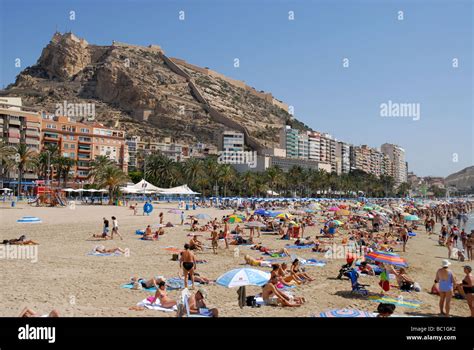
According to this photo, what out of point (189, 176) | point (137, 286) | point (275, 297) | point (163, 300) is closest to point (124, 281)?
point (137, 286)

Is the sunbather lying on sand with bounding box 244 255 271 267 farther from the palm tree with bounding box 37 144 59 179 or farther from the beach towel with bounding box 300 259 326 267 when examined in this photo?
the palm tree with bounding box 37 144 59 179

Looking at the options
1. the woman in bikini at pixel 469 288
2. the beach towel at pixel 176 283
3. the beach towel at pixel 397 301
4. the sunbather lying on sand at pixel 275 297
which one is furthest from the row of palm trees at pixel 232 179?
the woman in bikini at pixel 469 288

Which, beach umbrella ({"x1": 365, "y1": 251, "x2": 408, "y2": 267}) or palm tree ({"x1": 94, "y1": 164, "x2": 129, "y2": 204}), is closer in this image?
beach umbrella ({"x1": 365, "y1": 251, "x2": 408, "y2": 267})

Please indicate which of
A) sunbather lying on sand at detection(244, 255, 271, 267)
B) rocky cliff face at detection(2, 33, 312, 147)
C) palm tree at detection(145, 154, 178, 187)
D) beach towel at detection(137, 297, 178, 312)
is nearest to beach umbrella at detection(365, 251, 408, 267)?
sunbather lying on sand at detection(244, 255, 271, 267)

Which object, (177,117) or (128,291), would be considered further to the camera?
(177,117)
